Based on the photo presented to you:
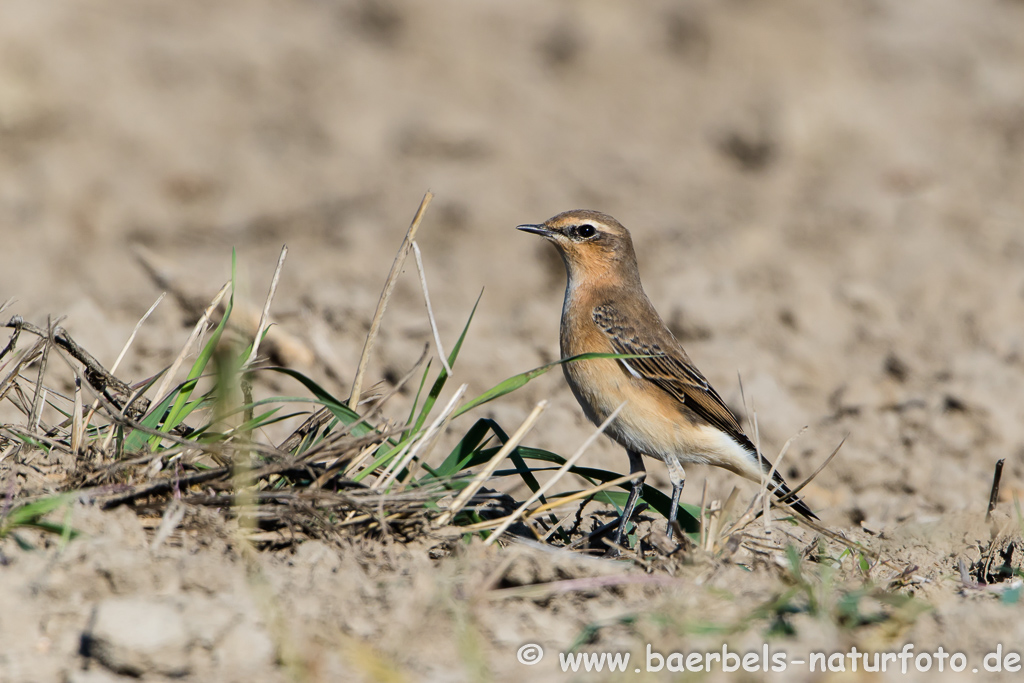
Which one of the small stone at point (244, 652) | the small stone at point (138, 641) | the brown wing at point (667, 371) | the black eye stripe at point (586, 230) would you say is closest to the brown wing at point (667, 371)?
the brown wing at point (667, 371)

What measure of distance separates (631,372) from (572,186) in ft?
17.5

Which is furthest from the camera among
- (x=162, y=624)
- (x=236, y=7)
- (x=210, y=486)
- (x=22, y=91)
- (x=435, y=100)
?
(x=236, y=7)

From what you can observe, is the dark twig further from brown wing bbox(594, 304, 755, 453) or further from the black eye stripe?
the black eye stripe

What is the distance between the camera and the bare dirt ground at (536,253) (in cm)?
329

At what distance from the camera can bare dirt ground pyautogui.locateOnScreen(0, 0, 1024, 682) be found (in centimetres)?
329

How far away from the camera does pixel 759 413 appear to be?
7141mm

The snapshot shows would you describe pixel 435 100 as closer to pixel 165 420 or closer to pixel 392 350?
pixel 392 350

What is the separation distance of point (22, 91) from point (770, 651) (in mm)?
10624

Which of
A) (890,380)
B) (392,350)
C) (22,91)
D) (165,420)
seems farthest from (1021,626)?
(22,91)

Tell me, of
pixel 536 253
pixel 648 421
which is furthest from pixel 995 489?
pixel 536 253

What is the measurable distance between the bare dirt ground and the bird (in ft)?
2.26

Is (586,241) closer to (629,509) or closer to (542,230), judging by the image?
(542,230)

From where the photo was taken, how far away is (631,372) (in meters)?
5.76

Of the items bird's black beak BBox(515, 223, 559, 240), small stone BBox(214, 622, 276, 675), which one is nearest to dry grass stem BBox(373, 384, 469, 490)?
small stone BBox(214, 622, 276, 675)
